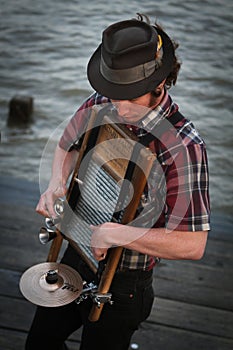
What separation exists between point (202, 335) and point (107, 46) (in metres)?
1.83

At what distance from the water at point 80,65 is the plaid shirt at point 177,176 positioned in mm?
3249

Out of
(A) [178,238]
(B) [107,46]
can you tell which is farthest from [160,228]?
(B) [107,46]

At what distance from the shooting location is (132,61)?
2.15m

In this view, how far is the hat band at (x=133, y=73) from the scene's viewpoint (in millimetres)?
2164

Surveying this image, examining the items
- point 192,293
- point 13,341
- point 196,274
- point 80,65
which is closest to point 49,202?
point 13,341

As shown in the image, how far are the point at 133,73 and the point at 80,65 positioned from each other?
5609 mm

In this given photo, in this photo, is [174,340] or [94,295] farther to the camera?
[174,340]

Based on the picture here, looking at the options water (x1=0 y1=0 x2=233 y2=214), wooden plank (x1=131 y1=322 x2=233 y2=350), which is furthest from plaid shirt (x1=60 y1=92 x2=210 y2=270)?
water (x1=0 y1=0 x2=233 y2=214)

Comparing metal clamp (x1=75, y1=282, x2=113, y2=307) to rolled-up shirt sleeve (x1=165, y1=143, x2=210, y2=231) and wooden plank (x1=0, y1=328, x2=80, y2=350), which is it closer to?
rolled-up shirt sleeve (x1=165, y1=143, x2=210, y2=231)

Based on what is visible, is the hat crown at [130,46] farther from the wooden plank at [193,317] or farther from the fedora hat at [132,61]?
the wooden plank at [193,317]

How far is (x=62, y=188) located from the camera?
8.82 ft

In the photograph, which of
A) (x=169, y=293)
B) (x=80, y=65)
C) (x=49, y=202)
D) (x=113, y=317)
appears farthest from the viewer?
(x=80, y=65)

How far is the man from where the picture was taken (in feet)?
7.13

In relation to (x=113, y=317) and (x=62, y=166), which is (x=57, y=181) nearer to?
(x=62, y=166)
